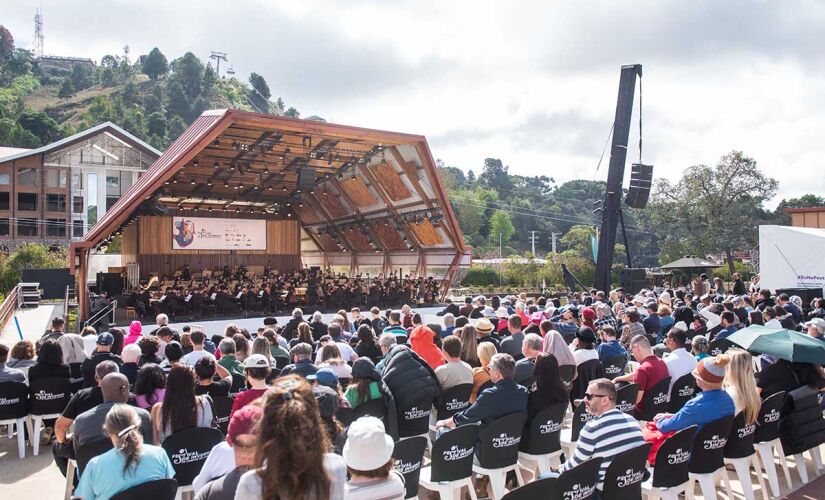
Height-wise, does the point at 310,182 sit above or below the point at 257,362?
above

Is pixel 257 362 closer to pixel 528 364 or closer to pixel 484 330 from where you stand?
pixel 528 364

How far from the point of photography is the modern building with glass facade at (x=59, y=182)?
39594mm

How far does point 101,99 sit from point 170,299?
221 ft

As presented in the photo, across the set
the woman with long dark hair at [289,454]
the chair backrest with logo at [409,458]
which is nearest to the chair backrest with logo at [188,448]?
the chair backrest with logo at [409,458]

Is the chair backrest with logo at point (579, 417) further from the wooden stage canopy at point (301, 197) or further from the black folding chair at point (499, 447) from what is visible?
the wooden stage canopy at point (301, 197)

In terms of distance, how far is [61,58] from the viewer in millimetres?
134250

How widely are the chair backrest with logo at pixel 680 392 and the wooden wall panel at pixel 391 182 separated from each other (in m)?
16.0

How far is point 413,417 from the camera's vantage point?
455cm

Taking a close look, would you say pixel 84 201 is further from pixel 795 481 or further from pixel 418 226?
pixel 795 481

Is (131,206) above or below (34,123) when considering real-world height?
below

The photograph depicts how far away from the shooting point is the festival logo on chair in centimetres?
2398

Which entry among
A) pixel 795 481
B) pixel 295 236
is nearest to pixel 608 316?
pixel 795 481

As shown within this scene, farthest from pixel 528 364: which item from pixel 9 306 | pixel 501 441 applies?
pixel 9 306

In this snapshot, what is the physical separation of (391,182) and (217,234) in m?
8.37
